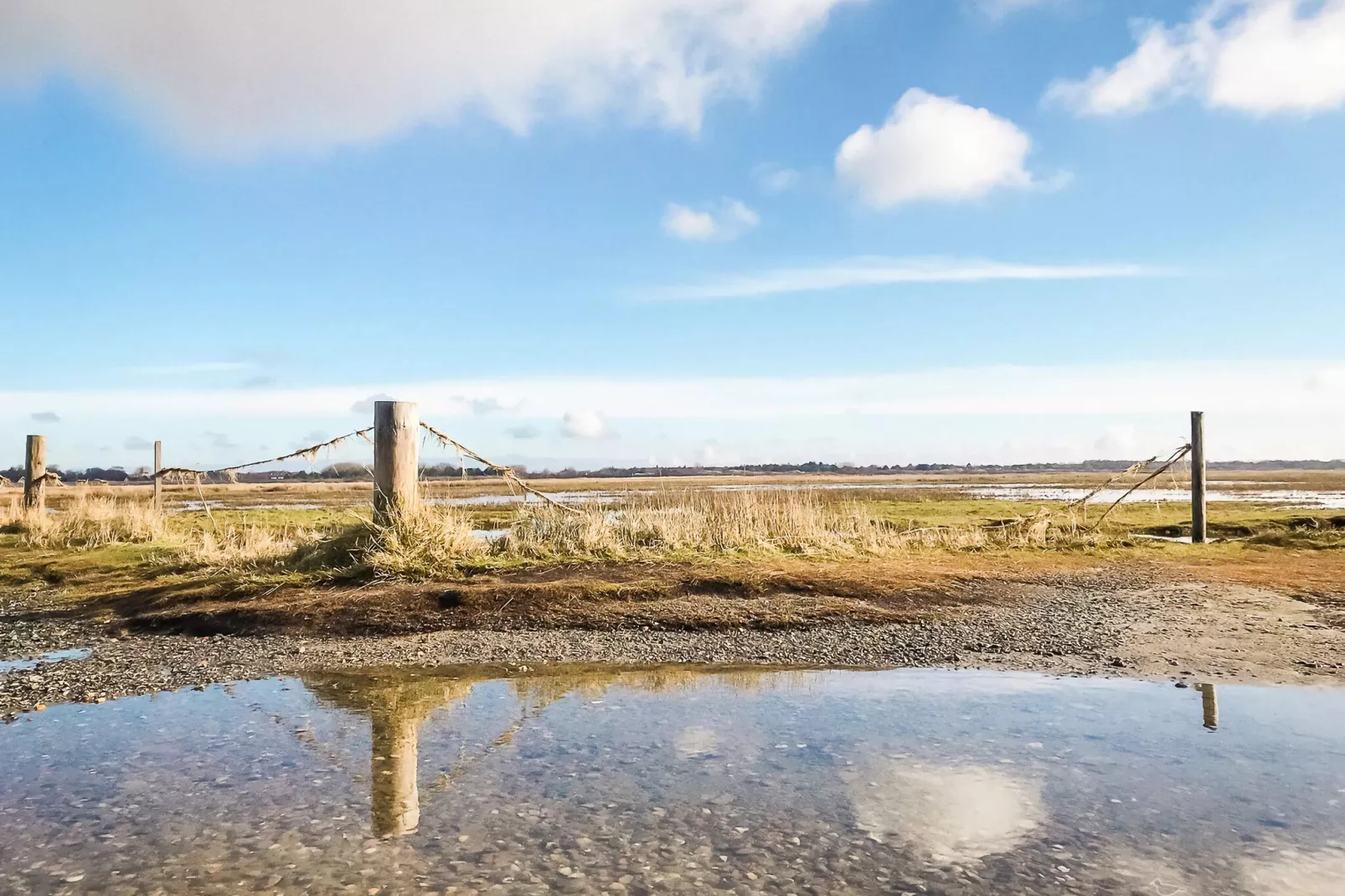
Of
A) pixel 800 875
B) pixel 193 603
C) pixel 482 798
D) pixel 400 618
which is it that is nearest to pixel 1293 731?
pixel 800 875

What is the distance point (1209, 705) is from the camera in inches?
333

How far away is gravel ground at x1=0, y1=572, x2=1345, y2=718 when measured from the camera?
9781 millimetres

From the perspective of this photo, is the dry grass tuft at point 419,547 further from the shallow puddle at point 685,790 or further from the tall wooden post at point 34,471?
the tall wooden post at point 34,471

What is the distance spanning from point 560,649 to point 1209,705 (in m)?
6.81

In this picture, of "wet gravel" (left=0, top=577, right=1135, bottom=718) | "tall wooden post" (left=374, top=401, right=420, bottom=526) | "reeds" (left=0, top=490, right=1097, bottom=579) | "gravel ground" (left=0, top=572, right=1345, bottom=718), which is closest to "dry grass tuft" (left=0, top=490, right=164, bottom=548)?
→ "reeds" (left=0, top=490, right=1097, bottom=579)

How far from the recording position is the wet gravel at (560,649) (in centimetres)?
987

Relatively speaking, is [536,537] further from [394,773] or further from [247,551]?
[394,773]

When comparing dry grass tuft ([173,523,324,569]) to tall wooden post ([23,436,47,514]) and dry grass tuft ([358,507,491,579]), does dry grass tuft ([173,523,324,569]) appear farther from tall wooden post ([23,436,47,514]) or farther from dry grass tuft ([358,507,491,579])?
tall wooden post ([23,436,47,514])

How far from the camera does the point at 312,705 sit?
863 cm

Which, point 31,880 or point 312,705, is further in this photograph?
point 312,705

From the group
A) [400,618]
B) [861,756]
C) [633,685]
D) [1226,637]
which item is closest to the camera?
[861,756]

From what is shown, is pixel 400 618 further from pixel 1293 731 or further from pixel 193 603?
pixel 1293 731

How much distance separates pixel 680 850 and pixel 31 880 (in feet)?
11.5

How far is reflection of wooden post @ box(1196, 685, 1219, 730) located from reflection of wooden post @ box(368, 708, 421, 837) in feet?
21.1
